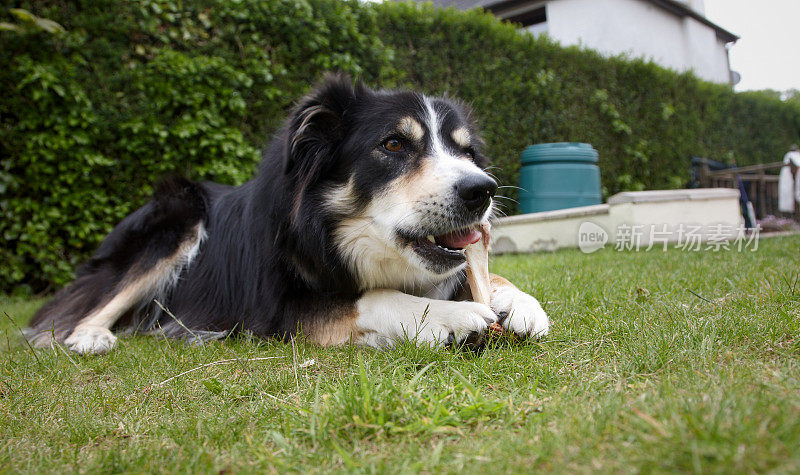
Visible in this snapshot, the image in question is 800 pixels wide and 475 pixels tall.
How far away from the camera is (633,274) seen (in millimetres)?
3648

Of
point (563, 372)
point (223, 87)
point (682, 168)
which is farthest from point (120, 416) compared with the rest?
point (682, 168)

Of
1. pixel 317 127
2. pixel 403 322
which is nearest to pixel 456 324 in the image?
pixel 403 322

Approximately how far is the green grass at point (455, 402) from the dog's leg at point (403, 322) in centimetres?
10

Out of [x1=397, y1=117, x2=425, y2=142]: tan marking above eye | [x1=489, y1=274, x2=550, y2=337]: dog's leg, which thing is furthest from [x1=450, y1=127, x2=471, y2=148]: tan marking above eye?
[x1=489, y1=274, x2=550, y2=337]: dog's leg

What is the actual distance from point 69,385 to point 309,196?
4.13 feet

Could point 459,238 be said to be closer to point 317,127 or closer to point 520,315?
point 520,315

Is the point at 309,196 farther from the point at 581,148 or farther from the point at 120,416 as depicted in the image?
the point at 581,148

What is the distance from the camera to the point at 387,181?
7.80ft

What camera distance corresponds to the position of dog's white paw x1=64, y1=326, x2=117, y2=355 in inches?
104

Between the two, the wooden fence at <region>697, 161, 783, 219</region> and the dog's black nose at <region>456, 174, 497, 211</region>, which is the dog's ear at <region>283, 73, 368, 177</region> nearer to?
the dog's black nose at <region>456, 174, 497, 211</region>

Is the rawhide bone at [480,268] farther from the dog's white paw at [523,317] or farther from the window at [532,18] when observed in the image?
the window at [532,18]

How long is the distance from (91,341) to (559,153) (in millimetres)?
6324

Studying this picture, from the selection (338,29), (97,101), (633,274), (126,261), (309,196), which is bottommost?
(633,274)

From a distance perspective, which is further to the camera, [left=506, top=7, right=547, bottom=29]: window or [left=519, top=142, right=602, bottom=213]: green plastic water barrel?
[left=506, top=7, right=547, bottom=29]: window
